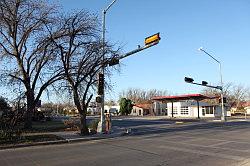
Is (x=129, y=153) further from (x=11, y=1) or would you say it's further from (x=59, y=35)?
(x=11, y=1)

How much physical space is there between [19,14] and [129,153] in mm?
16521

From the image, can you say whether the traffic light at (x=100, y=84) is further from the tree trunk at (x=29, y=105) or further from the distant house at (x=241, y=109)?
the distant house at (x=241, y=109)

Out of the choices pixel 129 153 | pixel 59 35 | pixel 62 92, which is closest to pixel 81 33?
pixel 59 35

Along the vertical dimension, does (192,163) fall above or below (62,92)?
below

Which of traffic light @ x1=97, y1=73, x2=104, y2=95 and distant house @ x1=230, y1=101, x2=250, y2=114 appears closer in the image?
traffic light @ x1=97, y1=73, x2=104, y2=95

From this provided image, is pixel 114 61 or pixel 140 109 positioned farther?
pixel 140 109

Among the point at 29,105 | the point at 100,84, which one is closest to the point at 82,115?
the point at 100,84

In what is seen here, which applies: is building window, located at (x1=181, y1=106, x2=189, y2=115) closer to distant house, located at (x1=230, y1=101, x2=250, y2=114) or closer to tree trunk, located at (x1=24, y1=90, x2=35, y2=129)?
distant house, located at (x1=230, y1=101, x2=250, y2=114)

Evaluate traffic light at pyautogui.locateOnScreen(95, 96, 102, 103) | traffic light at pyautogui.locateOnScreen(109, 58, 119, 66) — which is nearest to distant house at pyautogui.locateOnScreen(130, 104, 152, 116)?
traffic light at pyautogui.locateOnScreen(95, 96, 102, 103)

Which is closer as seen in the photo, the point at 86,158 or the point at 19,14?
the point at 86,158

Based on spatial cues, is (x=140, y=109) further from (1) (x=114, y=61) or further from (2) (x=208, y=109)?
(1) (x=114, y=61)

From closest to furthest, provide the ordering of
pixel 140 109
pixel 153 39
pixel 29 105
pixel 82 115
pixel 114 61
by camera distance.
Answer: pixel 153 39, pixel 82 115, pixel 114 61, pixel 29 105, pixel 140 109

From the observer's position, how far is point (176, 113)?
246ft

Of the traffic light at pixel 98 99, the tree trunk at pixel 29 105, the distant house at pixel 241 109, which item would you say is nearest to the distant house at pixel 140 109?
the distant house at pixel 241 109
